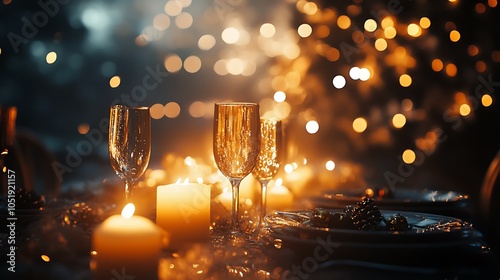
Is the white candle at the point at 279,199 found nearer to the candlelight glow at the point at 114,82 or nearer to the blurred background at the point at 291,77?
the blurred background at the point at 291,77

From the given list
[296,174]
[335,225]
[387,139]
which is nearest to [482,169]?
[387,139]

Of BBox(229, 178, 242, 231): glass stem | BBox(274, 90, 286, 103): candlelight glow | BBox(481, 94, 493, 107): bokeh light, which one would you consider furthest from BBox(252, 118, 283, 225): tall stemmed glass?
BBox(274, 90, 286, 103): candlelight glow

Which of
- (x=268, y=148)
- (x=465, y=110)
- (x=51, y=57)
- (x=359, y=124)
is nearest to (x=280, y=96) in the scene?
(x=359, y=124)

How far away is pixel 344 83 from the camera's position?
15.0 feet

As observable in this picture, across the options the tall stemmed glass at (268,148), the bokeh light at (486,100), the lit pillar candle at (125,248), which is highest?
the bokeh light at (486,100)

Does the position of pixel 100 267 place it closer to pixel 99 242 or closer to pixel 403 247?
pixel 99 242

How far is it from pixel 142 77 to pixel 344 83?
275 centimetres

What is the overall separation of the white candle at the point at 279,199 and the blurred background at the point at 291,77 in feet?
1.52

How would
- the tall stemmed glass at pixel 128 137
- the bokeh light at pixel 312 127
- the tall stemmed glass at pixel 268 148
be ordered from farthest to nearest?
1. the bokeh light at pixel 312 127
2. the tall stemmed glass at pixel 268 148
3. the tall stemmed glass at pixel 128 137

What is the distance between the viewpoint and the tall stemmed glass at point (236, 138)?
1.21 meters

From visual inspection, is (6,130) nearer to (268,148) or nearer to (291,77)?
(268,148)

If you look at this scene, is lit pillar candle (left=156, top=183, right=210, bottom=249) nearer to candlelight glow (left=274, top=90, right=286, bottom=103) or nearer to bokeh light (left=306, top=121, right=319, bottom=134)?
bokeh light (left=306, top=121, right=319, bottom=134)

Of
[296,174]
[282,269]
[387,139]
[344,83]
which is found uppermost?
[344,83]

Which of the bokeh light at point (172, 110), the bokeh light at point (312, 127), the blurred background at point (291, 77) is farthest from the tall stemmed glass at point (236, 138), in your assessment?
the bokeh light at point (172, 110)
